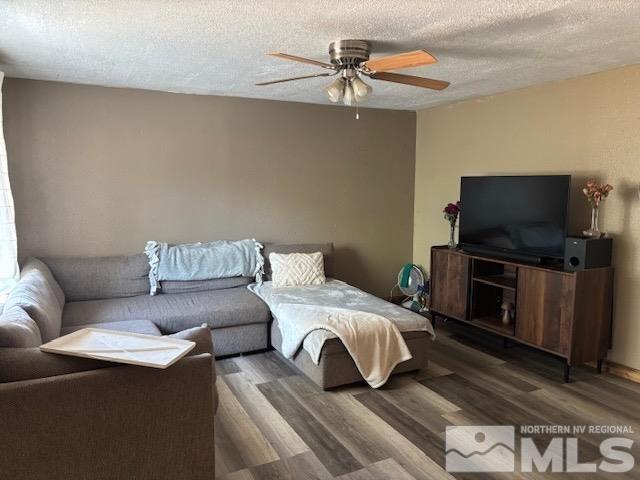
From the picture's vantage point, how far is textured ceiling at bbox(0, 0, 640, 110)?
90.4 inches

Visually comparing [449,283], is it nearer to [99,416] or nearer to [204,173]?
[204,173]

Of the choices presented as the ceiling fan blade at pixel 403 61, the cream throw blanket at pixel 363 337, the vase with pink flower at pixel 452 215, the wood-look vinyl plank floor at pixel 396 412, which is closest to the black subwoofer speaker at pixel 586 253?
the wood-look vinyl plank floor at pixel 396 412

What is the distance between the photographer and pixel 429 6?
2.27 m

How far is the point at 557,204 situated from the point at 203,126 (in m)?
3.10

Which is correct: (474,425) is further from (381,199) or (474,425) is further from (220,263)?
(381,199)

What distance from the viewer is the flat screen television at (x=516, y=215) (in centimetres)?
368

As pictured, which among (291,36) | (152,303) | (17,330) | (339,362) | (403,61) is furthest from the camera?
(152,303)

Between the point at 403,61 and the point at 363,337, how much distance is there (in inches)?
70.4

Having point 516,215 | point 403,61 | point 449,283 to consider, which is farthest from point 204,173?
point 516,215

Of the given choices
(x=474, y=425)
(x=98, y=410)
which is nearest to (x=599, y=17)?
(x=474, y=425)

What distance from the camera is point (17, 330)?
1.94 m

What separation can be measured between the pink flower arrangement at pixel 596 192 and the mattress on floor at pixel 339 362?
151cm

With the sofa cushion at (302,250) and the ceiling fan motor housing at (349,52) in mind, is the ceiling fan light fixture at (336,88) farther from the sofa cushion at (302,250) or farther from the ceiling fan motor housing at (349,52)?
the sofa cushion at (302,250)

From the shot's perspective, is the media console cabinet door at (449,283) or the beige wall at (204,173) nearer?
the beige wall at (204,173)
